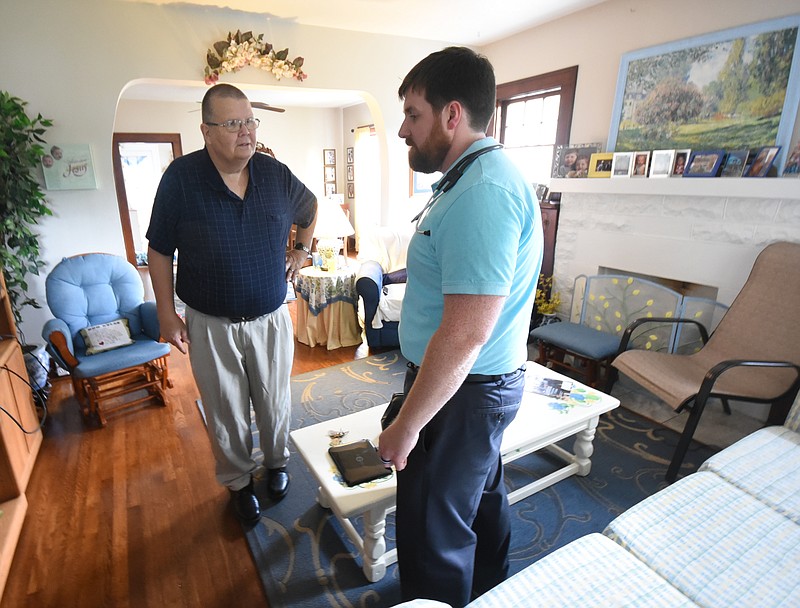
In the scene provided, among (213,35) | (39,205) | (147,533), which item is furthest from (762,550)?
(213,35)

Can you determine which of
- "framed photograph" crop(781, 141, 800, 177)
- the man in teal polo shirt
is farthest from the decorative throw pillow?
"framed photograph" crop(781, 141, 800, 177)

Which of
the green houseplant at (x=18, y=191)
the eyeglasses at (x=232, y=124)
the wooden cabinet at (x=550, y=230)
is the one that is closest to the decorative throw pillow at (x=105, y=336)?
the green houseplant at (x=18, y=191)

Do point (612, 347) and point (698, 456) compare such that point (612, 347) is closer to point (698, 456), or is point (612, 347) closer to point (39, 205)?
point (698, 456)

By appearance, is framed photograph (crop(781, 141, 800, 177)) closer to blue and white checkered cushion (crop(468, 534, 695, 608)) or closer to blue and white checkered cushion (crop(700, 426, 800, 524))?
blue and white checkered cushion (crop(700, 426, 800, 524))

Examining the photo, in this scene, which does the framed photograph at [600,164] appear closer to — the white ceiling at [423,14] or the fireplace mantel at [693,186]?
the fireplace mantel at [693,186]

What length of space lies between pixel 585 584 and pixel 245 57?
361 cm

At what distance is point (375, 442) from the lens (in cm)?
169

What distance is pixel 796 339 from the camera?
219 centimetres

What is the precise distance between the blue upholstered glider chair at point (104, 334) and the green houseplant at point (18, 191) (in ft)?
1.09

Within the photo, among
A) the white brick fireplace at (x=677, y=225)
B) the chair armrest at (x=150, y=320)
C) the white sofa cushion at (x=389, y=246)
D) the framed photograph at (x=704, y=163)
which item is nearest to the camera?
the white brick fireplace at (x=677, y=225)

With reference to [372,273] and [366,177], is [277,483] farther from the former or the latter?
[366,177]

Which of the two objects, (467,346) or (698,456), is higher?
(467,346)

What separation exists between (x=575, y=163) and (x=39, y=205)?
355 centimetres

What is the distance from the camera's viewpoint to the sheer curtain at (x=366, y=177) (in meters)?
7.05
